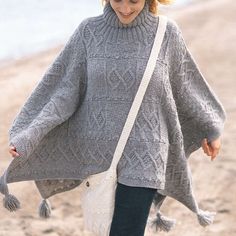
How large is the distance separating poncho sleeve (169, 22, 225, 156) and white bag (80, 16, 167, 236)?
142mm

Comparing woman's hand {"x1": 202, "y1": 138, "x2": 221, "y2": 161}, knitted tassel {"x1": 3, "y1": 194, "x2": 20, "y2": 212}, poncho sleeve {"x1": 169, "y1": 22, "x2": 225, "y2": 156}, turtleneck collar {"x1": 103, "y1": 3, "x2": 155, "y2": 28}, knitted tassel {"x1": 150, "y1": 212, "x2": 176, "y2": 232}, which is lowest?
knitted tassel {"x1": 150, "y1": 212, "x2": 176, "y2": 232}

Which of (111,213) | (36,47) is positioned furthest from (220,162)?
(36,47)

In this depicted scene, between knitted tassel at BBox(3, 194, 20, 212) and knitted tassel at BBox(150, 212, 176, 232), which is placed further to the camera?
knitted tassel at BBox(150, 212, 176, 232)

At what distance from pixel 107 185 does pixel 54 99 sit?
0.46 metres

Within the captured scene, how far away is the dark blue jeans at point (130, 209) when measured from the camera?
10.5 feet

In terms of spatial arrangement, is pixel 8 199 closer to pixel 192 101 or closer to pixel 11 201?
pixel 11 201

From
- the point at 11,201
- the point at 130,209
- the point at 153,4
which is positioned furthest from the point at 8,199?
the point at 153,4

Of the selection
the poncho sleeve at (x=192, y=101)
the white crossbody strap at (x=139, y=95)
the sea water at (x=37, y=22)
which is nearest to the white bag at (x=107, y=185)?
the white crossbody strap at (x=139, y=95)

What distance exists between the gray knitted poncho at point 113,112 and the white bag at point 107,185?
3cm

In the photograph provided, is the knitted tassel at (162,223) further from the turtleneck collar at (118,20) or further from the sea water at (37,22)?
the sea water at (37,22)

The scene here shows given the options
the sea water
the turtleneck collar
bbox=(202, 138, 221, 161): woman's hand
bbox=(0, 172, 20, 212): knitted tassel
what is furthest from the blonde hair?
the sea water

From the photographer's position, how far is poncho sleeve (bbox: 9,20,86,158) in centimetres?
332

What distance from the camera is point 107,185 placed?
130 inches

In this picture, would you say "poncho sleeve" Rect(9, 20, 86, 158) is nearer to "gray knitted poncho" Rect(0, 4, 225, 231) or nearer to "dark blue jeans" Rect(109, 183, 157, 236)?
"gray knitted poncho" Rect(0, 4, 225, 231)
